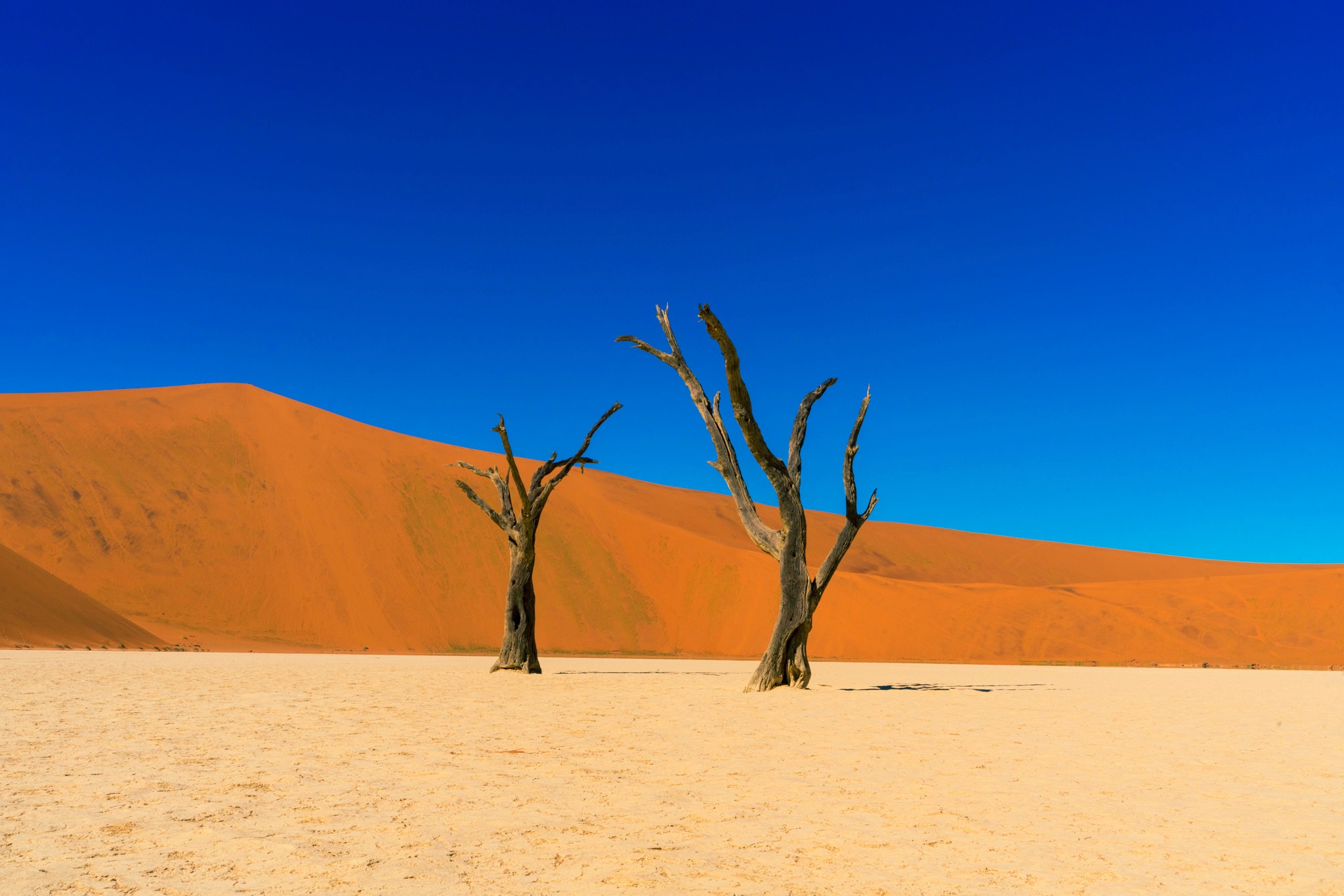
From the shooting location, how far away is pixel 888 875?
4.67m

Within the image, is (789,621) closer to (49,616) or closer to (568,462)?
(568,462)

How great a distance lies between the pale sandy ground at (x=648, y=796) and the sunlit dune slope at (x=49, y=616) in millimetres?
14746

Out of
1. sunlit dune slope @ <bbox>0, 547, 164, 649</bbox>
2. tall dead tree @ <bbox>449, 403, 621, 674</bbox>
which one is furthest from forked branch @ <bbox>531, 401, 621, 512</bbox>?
sunlit dune slope @ <bbox>0, 547, 164, 649</bbox>

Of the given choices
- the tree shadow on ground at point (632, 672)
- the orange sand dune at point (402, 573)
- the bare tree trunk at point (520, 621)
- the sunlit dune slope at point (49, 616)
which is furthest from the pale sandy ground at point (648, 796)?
the orange sand dune at point (402, 573)

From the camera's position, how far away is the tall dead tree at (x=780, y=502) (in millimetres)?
16766

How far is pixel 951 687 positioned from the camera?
1930 centimetres

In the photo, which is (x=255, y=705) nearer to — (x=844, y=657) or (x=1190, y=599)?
(x=844, y=657)

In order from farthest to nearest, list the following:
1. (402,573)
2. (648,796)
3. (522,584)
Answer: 1. (402,573)
2. (522,584)
3. (648,796)

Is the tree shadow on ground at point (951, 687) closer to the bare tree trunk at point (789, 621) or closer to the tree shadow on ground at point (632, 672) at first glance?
the bare tree trunk at point (789, 621)

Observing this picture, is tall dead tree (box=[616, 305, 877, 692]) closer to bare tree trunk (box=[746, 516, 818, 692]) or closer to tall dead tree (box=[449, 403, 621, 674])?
bare tree trunk (box=[746, 516, 818, 692])

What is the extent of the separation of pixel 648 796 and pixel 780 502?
1075 cm

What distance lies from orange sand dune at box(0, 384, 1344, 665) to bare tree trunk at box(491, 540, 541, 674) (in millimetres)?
16735

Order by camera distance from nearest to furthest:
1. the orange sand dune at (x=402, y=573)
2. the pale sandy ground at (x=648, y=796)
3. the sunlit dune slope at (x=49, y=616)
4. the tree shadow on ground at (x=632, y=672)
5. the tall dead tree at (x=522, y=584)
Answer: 1. the pale sandy ground at (x=648, y=796)
2. the tall dead tree at (x=522, y=584)
3. the tree shadow on ground at (x=632, y=672)
4. the sunlit dune slope at (x=49, y=616)
5. the orange sand dune at (x=402, y=573)

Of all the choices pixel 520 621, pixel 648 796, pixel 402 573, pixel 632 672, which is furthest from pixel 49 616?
pixel 648 796
